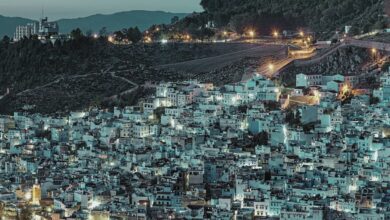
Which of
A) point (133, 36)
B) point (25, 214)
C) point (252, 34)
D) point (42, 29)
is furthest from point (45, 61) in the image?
point (25, 214)

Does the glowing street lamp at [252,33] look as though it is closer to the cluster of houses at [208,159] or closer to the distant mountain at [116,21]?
the cluster of houses at [208,159]

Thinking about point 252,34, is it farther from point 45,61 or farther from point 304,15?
point 45,61

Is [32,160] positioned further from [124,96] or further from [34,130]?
[124,96]

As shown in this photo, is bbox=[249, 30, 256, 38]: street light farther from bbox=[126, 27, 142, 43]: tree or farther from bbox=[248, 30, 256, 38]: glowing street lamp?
bbox=[126, 27, 142, 43]: tree

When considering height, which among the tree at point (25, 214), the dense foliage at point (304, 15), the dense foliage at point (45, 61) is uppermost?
the dense foliage at point (304, 15)

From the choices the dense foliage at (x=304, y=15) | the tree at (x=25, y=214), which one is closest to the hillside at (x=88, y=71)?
the dense foliage at (x=304, y=15)

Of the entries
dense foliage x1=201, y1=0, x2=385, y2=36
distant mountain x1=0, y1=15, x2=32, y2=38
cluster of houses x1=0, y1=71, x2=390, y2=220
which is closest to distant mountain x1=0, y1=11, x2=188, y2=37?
distant mountain x1=0, y1=15, x2=32, y2=38

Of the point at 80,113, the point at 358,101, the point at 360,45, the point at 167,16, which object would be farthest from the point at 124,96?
the point at 167,16
